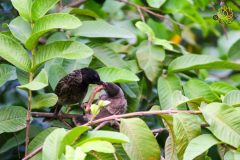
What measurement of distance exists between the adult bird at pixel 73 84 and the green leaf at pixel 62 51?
6.8 inches

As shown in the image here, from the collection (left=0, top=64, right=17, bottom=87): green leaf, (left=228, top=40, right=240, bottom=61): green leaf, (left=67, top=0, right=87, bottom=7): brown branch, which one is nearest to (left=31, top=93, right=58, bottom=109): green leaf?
(left=0, top=64, right=17, bottom=87): green leaf

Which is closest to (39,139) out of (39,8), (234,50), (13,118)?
(13,118)

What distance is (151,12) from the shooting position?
2.03 meters

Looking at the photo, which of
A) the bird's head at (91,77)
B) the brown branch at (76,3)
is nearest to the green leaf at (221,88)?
the bird's head at (91,77)

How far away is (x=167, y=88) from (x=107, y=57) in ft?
0.76

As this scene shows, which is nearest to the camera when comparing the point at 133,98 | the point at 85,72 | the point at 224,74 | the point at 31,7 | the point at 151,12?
the point at 31,7

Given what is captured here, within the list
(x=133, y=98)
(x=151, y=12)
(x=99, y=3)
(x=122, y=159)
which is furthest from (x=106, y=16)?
(x=122, y=159)

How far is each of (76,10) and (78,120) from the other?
0.49 metres

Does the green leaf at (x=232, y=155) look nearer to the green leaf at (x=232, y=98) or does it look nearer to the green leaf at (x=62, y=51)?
the green leaf at (x=232, y=98)

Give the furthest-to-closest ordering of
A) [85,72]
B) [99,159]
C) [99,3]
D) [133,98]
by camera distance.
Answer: [99,3] → [133,98] → [85,72] → [99,159]

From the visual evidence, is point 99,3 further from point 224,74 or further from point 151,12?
point 224,74

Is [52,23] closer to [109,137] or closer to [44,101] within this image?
[44,101]

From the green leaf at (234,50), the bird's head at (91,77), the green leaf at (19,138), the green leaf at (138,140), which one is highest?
the green leaf at (138,140)

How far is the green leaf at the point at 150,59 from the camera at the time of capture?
5.91 feet
